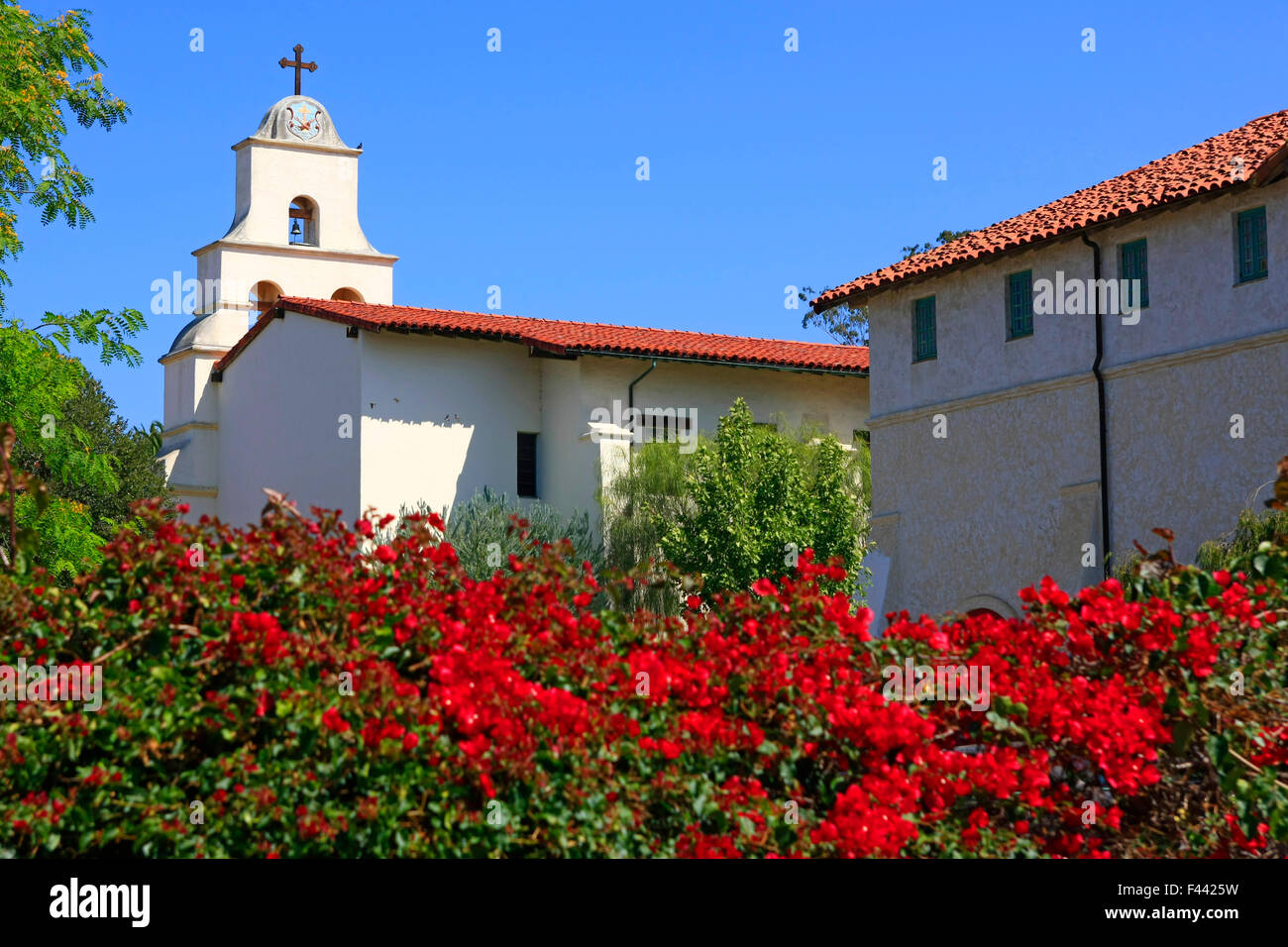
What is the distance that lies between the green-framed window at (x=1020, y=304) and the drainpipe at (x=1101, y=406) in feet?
4.08

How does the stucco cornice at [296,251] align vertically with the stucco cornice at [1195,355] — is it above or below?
above

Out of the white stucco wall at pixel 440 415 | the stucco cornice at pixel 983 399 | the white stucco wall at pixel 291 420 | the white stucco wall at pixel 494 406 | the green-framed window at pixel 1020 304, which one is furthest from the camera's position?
the white stucco wall at pixel 291 420

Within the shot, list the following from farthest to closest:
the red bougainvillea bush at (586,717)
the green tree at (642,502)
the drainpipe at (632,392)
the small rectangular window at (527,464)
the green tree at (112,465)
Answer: the green tree at (112,465) < the small rectangular window at (527,464) < the drainpipe at (632,392) < the green tree at (642,502) < the red bougainvillea bush at (586,717)

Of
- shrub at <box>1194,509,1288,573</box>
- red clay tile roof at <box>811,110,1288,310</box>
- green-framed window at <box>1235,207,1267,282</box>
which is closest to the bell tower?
red clay tile roof at <box>811,110,1288,310</box>

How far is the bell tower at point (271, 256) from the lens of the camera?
122ft

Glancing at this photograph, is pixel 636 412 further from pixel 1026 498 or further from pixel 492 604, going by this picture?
pixel 492 604

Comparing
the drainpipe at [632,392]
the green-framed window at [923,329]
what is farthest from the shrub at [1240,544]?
the drainpipe at [632,392]

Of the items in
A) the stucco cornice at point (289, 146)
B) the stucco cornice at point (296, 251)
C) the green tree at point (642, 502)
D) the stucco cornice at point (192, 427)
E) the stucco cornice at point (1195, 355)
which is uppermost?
the stucco cornice at point (289, 146)

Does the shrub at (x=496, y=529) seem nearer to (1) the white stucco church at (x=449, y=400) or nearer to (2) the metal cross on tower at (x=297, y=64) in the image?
(1) the white stucco church at (x=449, y=400)

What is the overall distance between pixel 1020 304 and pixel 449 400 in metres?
12.4

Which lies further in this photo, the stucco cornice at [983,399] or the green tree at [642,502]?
the green tree at [642,502]

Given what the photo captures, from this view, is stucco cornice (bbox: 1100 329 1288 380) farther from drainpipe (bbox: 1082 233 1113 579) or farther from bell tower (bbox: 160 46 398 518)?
bell tower (bbox: 160 46 398 518)
